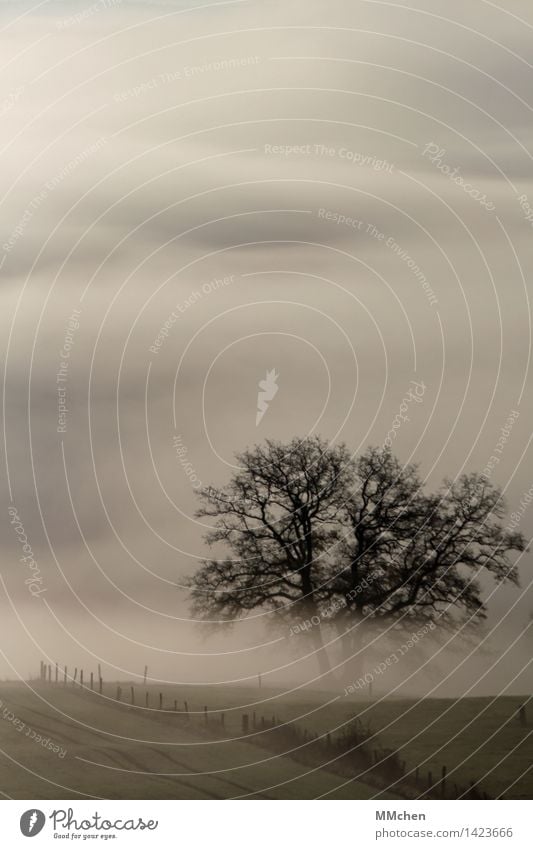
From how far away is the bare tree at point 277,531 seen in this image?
5.79 meters

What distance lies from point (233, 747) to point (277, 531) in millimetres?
1051

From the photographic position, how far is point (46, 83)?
6047mm

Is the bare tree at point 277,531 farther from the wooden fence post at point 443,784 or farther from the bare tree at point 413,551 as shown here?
the wooden fence post at point 443,784

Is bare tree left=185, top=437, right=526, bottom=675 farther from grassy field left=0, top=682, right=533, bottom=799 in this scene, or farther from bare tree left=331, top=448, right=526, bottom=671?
grassy field left=0, top=682, right=533, bottom=799

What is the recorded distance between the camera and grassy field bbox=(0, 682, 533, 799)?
5711 mm

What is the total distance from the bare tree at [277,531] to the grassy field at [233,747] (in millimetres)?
376

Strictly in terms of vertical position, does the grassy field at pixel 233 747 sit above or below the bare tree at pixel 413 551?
below

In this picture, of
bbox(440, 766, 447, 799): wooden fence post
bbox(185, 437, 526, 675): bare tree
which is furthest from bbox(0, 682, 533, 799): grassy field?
bbox(185, 437, 526, 675): bare tree

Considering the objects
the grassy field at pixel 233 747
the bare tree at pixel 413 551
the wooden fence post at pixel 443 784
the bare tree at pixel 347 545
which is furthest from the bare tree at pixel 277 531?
the wooden fence post at pixel 443 784

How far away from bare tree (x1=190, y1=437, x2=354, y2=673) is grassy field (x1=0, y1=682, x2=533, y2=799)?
0.38 m

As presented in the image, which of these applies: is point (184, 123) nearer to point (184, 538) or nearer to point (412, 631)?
point (184, 538)

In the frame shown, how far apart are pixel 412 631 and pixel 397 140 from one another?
7.94 feet
